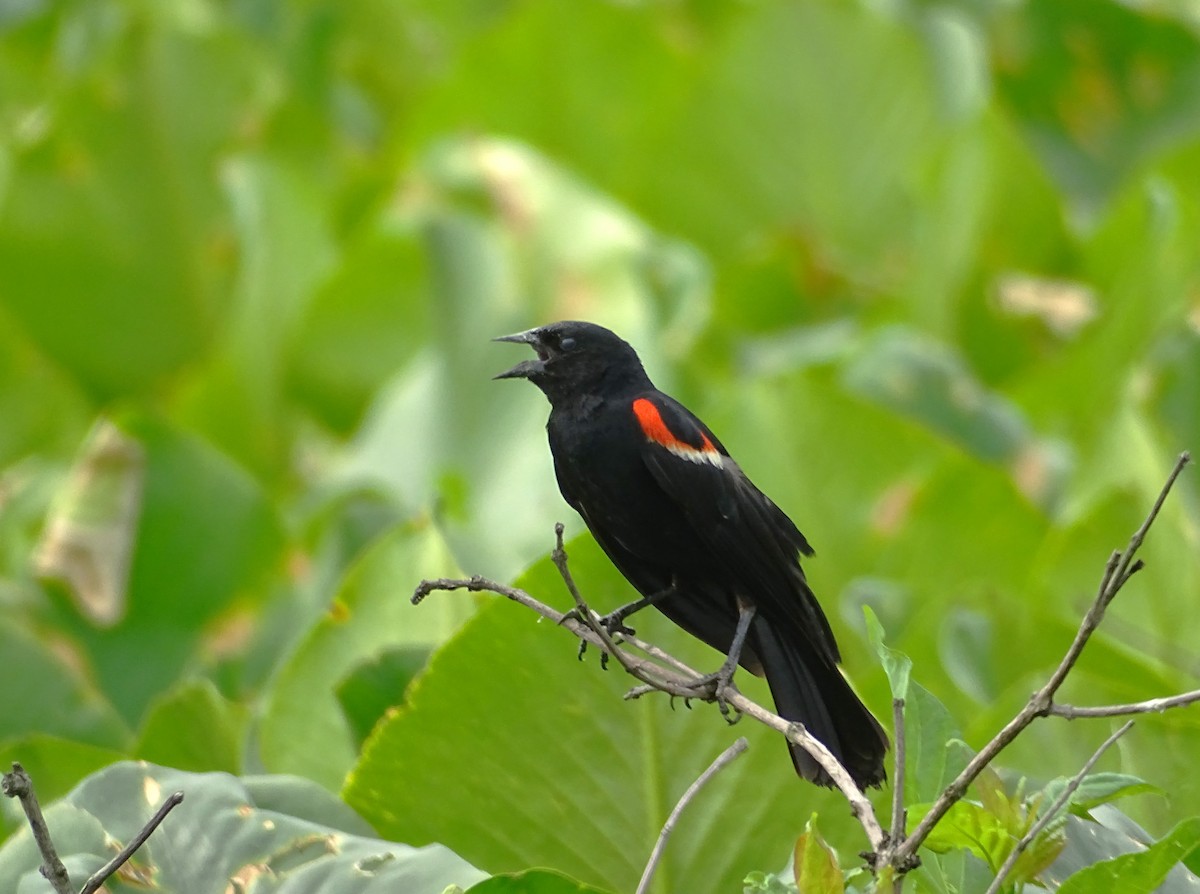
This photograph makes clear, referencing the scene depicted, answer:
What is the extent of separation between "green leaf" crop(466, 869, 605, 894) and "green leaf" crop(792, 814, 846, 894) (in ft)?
0.84

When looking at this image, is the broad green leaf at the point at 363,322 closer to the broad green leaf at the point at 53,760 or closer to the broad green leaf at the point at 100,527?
the broad green leaf at the point at 100,527

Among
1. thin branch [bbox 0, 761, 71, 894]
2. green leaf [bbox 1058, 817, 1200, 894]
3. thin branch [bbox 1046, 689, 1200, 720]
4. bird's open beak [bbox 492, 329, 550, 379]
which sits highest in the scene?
bird's open beak [bbox 492, 329, 550, 379]

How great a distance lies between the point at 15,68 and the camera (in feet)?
18.6

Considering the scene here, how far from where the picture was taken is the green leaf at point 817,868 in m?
1.58

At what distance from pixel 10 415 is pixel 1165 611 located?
9.94 feet

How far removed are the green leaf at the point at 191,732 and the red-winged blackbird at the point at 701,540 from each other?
761 mm

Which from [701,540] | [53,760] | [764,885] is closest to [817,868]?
[764,885]

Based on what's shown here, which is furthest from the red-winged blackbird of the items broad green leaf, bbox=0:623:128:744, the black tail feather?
broad green leaf, bbox=0:623:128:744

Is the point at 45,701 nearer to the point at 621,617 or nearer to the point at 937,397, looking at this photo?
the point at 621,617

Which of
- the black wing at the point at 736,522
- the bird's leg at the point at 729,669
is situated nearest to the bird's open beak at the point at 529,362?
the black wing at the point at 736,522

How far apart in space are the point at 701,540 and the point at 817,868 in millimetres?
426

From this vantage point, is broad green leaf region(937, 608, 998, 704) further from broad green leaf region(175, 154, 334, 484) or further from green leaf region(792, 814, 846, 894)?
broad green leaf region(175, 154, 334, 484)

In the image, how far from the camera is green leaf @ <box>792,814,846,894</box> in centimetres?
158

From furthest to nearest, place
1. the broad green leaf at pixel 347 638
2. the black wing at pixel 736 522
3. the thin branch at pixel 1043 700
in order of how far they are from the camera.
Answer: the broad green leaf at pixel 347 638
the black wing at pixel 736 522
the thin branch at pixel 1043 700
